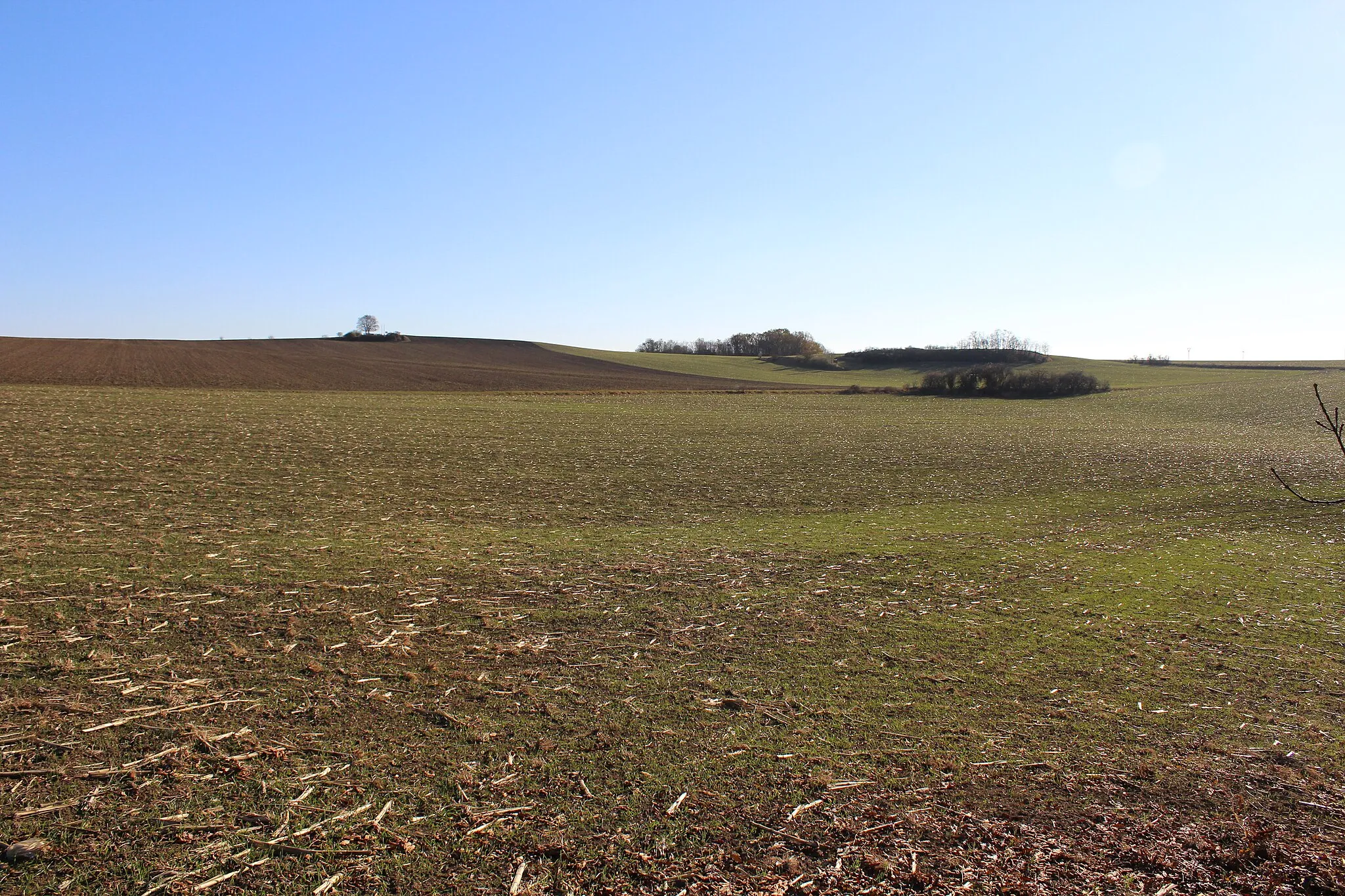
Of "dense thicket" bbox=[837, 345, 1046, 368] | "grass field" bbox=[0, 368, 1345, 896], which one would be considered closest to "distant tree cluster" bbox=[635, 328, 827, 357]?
"dense thicket" bbox=[837, 345, 1046, 368]

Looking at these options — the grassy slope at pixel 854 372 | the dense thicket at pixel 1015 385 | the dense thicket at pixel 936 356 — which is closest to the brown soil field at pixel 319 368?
the grassy slope at pixel 854 372

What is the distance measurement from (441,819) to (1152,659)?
7397 mm

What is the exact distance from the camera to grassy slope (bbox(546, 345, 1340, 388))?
87.2 m

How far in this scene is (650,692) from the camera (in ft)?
24.0

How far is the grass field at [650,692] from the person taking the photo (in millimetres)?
4750

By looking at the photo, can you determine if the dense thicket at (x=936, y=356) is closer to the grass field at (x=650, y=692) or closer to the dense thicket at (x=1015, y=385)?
the dense thicket at (x=1015, y=385)

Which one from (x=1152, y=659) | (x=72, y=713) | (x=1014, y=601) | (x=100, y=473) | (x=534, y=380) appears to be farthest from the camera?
(x=534, y=380)

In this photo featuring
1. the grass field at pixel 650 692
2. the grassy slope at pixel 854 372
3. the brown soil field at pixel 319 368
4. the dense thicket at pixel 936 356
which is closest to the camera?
the grass field at pixel 650 692

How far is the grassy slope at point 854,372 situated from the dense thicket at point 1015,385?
1264cm

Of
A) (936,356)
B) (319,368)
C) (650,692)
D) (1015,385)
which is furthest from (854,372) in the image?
(650,692)

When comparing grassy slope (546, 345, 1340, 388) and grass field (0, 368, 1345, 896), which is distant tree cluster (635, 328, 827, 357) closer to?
grassy slope (546, 345, 1340, 388)

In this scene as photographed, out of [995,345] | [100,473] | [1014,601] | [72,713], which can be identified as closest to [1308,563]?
[1014,601]

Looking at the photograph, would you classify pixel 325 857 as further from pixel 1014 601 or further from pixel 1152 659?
pixel 1014 601

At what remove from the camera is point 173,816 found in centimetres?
488
